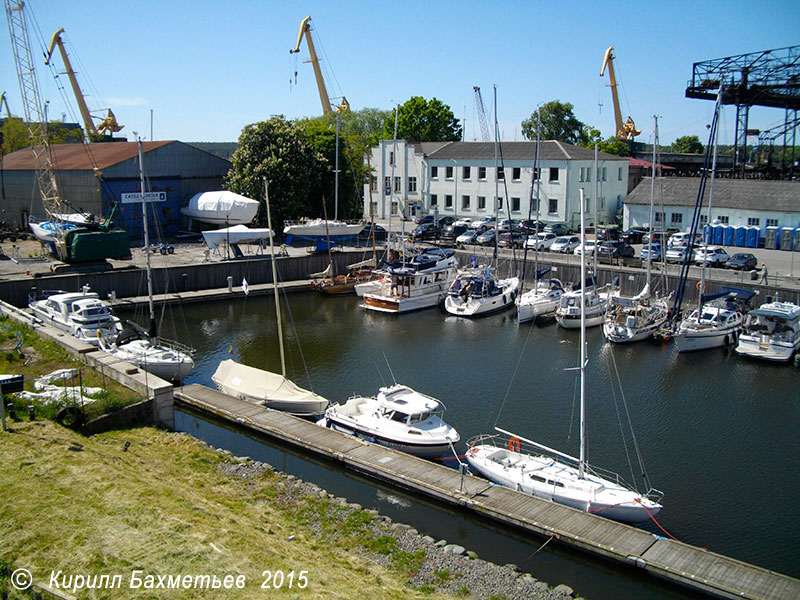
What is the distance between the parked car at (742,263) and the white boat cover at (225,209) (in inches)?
1390

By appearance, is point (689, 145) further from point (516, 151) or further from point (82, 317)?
point (82, 317)

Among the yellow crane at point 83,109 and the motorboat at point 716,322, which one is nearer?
the motorboat at point 716,322

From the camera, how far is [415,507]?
794 inches

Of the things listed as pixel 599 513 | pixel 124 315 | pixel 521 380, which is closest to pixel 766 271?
pixel 521 380

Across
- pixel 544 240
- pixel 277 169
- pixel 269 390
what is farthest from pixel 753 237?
pixel 269 390

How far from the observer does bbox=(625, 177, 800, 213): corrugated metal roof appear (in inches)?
2120

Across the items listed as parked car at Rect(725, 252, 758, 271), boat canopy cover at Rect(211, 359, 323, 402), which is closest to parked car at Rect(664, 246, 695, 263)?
parked car at Rect(725, 252, 758, 271)

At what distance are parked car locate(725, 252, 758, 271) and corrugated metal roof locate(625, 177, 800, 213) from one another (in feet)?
27.0

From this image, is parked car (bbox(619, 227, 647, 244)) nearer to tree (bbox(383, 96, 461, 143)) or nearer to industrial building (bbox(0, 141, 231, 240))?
industrial building (bbox(0, 141, 231, 240))

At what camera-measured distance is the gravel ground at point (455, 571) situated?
15.8 m

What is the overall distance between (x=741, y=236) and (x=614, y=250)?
11.0 meters

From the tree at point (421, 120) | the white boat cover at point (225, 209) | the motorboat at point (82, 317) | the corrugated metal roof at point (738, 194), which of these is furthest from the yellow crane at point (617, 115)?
the motorboat at point (82, 317)

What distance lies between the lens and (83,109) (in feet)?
302

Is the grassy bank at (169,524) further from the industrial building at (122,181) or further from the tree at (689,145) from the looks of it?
the tree at (689,145)
